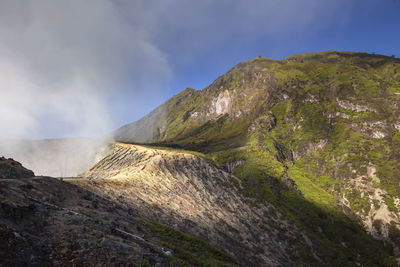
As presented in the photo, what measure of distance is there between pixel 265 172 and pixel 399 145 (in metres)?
90.1

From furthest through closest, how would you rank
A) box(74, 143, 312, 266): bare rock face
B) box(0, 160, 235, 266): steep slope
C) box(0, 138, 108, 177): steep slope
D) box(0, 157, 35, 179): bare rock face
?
1. box(0, 138, 108, 177): steep slope
2. box(74, 143, 312, 266): bare rock face
3. box(0, 157, 35, 179): bare rock face
4. box(0, 160, 235, 266): steep slope

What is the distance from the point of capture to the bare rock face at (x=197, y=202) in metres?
40.5

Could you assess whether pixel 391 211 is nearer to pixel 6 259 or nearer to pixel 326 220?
pixel 326 220

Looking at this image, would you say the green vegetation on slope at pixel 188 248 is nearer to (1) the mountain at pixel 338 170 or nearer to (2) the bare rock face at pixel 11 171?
(2) the bare rock face at pixel 11 171

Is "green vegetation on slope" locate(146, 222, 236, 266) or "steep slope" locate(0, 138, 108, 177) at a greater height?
"steep slope" locate(0, 138, 108, 177)

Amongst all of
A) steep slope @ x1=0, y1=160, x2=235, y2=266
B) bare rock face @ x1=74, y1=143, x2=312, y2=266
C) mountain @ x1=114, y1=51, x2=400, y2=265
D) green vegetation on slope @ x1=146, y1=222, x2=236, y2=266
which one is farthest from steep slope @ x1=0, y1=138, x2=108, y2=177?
mountain @ x1=114, y1=51, x2=400, y2=265

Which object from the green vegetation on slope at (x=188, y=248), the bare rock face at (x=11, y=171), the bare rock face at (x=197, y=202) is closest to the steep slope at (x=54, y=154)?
the bare rock face at (x=197, y=202)

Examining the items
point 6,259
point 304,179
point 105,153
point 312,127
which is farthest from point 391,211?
point 6,259

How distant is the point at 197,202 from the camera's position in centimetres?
5781

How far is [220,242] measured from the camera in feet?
138

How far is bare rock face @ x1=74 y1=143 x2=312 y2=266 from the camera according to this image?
40531 millimetres

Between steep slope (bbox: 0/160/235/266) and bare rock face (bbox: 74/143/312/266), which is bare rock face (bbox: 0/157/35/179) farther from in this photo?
bare rock face (bbox: 74/143/312/266)

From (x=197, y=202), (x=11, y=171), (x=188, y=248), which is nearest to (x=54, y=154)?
(x=11, y=171)

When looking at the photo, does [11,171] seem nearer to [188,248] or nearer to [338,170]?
[188,248]
